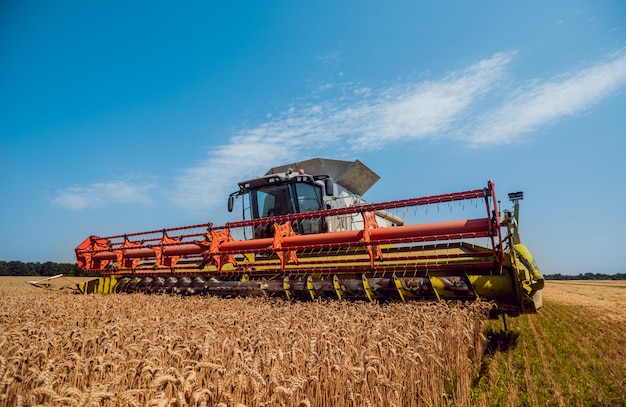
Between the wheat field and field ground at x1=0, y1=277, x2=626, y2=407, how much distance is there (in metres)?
0.01

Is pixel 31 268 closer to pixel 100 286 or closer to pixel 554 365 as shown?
pixel 100 286

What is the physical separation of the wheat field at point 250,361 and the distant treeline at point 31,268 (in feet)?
65.0

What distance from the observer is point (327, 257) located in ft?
22.6

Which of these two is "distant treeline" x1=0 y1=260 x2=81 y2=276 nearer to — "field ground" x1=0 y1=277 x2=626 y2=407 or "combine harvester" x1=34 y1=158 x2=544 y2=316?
"combine harvester" x1=34 y1=158 x2=544 y2=316

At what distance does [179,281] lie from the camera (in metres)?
6.92

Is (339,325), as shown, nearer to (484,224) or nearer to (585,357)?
(484,224)

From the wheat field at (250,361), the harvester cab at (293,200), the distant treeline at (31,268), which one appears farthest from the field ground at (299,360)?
the distant treeline at (31,268)

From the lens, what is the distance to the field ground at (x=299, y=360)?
165 cm

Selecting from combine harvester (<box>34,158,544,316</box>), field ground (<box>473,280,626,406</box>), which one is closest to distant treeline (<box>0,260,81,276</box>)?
combine harvester (<box>34,158,544,316</box>)

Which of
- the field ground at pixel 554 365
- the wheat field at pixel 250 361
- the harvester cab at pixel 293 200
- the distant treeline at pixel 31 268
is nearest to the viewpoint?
the wheat field at pixel 250 361

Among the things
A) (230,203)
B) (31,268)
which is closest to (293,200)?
(230,203)

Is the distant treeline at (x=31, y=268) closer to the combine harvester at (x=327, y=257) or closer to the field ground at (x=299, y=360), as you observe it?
the combine harvester at (x=327, y=257)

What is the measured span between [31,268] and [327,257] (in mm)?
26383

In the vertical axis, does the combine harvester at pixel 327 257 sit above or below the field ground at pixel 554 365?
above
